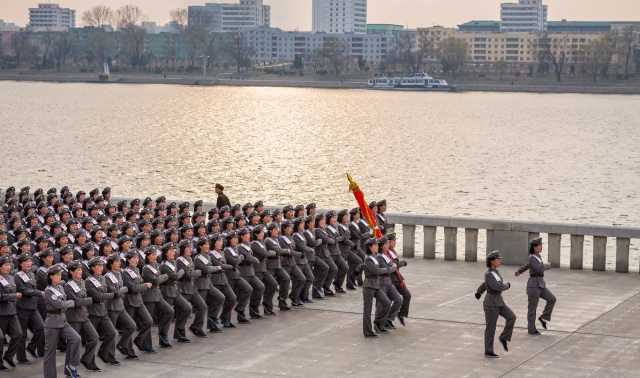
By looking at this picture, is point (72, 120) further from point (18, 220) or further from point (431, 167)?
point (18, 220)

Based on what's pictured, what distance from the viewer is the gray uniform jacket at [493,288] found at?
21766 millimetres

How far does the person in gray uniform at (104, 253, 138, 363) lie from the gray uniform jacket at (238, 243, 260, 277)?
3.40 metres

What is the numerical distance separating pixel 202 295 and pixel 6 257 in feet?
13.2

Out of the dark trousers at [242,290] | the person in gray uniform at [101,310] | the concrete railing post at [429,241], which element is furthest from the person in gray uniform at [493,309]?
the concrete railing post at [429,241]

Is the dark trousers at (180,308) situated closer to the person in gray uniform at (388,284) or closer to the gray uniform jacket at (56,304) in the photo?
the gray uniform jacket at (56,304)

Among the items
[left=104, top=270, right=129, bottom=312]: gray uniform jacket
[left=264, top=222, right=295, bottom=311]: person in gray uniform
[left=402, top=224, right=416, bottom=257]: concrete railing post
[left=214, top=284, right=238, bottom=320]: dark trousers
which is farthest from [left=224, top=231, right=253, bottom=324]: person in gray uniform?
[left=402, top=224, right=416, bottom=257]: concrete railing post

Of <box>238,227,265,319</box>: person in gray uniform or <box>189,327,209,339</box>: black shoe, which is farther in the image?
<box>238,227,265,319</box>: person in gray uniform

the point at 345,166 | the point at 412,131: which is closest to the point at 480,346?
the point at 345,166

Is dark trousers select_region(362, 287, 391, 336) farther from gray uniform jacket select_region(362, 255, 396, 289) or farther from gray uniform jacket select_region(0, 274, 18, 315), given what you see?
gray uniform jacket select_region(0, 274, 18, 315)

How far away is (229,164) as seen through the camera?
3772 inches

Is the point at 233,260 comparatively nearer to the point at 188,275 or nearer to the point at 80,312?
the point at 188,275

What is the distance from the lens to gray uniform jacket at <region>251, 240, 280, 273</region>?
24500 millimetres

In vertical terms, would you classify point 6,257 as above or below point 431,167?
above

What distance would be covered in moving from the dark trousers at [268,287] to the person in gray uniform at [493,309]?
451 centimetres
